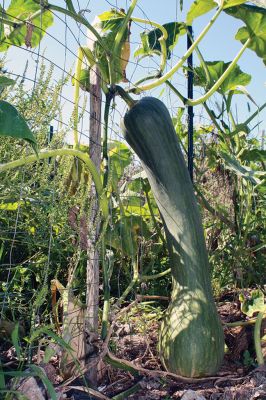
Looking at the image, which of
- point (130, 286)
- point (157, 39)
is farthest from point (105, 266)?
point (157, 39)

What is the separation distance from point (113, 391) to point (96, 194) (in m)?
0.52

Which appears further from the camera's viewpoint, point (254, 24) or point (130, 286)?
point (254, 24)

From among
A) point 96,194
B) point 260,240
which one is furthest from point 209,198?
point 96,194

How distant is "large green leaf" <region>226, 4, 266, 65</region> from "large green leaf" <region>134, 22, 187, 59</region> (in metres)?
0.22

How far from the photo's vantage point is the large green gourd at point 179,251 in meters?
1.40

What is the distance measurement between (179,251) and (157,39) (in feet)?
2.87

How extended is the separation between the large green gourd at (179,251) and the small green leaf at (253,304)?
0.22 m

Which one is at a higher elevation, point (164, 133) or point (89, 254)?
point (164, 133)

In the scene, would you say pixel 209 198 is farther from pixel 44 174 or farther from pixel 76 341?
pixel 44 174

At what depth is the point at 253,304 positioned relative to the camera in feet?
5.43

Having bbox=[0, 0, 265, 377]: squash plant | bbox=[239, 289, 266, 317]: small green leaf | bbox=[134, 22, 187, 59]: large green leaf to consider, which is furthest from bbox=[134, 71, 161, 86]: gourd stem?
bbox=[239, 289, 266, 317]: small green leaf

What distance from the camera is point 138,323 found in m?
1.67

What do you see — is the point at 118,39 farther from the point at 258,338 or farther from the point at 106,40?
the point at 258,338

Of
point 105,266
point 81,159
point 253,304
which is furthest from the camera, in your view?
point 253,304
